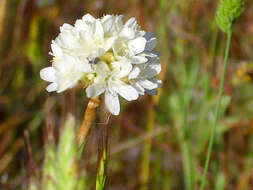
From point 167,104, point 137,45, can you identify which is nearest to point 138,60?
point 137,45

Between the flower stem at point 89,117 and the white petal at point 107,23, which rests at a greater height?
the white petal at point 107,23

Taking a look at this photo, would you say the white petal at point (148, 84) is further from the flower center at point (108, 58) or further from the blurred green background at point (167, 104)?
the blurred green background at point (167, 104)

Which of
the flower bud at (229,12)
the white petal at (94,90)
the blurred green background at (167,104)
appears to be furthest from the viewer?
the blurred green background at (167,104)

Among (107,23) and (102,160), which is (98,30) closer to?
(107,23)

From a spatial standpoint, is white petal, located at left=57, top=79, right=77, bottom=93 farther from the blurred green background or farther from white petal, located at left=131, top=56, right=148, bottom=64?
the blurred green background

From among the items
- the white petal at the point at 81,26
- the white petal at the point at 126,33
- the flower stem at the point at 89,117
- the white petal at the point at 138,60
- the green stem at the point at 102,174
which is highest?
the white petal at the point at 81,26

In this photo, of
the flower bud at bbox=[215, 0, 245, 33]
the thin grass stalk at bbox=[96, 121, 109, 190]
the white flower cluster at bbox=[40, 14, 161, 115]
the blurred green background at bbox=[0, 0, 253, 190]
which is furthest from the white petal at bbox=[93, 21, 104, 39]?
the blurred green background at bbox=[0, 0, 253, 190]

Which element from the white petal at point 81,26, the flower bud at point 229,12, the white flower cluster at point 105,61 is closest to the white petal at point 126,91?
the white flower cluster at point 105,61

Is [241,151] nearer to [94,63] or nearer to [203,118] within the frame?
[203,118]
